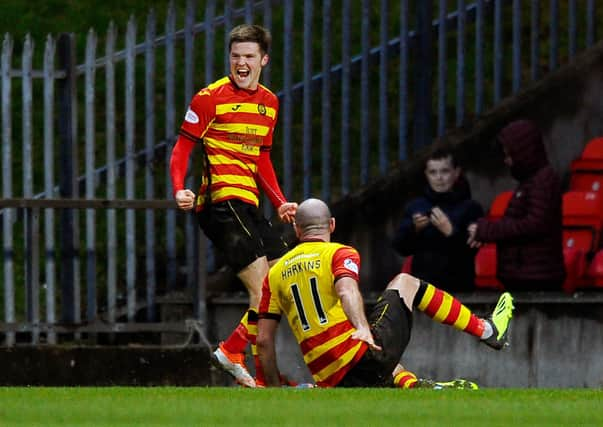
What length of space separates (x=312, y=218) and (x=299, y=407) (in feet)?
6.10

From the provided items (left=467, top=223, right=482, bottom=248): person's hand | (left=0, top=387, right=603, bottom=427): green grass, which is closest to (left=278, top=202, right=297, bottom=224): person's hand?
(left=0, top=387, right=603, bottom=427): green grass

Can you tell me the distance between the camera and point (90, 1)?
21812mm

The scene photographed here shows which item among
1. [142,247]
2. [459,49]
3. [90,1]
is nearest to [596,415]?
[459,49]

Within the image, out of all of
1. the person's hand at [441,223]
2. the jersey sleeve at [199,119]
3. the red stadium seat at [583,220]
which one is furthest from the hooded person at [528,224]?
the jersey sleeve at [199,119]

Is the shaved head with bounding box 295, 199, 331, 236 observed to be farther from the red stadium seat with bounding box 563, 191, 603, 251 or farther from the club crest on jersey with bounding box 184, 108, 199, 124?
the red stadium seat with bounding box 563, 191, 603, 251

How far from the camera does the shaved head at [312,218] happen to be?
35.4 ft

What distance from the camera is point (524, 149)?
46.1 ft

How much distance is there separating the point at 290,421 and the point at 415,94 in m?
7.42

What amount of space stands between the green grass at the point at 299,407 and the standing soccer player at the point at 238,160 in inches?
60.7

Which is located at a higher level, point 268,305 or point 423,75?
point 423,75

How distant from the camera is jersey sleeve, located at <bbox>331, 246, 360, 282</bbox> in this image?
10.6 m

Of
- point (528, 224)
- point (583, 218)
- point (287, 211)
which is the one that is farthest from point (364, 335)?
point (583, 218)

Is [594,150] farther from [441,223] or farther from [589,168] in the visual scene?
[441,223]

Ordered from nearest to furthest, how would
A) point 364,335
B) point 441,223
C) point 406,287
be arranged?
point 364,335, point 406,287, point 441,223
